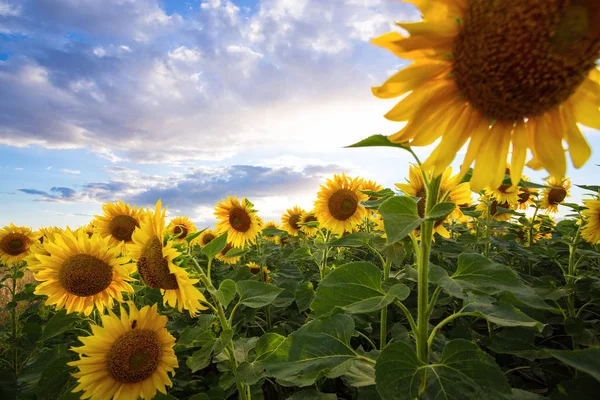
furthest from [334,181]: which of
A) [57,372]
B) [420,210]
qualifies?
[57,372]

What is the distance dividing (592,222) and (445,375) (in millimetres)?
3737

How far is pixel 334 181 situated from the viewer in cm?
524

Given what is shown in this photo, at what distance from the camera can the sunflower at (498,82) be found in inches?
46.5

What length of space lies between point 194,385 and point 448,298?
2.48 meters

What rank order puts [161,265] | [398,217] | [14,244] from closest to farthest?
[398,217] → [161,265] → [14,244]

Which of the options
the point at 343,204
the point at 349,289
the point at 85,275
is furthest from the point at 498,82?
the point at 343,204

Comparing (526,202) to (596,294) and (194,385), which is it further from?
(194,385)

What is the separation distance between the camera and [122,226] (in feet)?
16.2

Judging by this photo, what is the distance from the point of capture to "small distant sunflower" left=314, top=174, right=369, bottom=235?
201 inches

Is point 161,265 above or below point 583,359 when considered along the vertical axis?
above

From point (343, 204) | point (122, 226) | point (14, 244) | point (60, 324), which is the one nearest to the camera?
point (60, 324)

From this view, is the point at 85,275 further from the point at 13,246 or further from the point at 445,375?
the point at 13,246

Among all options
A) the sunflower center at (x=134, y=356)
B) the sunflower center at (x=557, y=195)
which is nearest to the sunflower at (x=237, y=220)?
the sunflower center at (x=134, y=356)

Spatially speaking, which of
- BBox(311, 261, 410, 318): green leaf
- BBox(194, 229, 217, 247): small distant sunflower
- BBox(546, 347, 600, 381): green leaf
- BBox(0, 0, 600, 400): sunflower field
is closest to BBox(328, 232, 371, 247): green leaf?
BBox(0, 0, 600, 400): sunflower field
